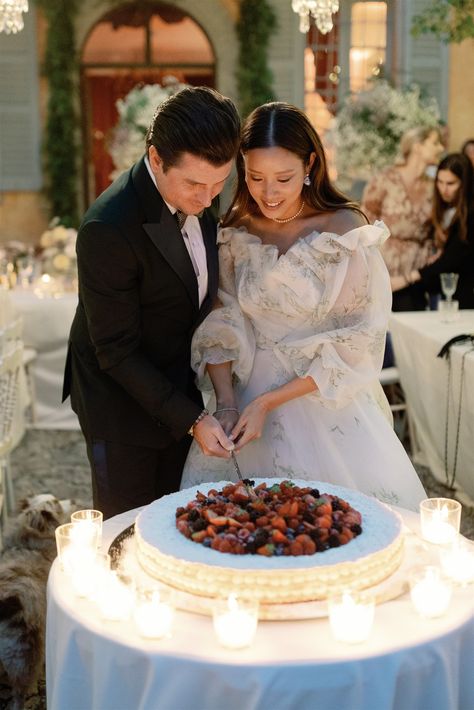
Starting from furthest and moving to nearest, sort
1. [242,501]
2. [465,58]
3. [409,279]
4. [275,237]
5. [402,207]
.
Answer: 1. [465,58]
2. [402,207]
3. [409,279]
4. [275,237]
5. [242,501]

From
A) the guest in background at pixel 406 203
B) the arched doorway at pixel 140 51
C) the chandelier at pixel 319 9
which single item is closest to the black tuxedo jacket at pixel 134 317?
the chandelier at pixel 319 9

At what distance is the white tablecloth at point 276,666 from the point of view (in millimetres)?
1663

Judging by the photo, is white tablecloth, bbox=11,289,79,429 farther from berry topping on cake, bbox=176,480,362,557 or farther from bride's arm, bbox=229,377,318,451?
berry topping on cake, bbox=176,480,362,557

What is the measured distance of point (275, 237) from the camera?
285 cm

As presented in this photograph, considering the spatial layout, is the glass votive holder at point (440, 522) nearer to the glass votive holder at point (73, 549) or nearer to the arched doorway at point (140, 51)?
the glass votive holder at point (73, 549)

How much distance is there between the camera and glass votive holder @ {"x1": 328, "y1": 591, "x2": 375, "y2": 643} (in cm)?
171

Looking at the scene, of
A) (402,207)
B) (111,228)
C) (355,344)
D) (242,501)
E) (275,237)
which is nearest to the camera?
(242,501)

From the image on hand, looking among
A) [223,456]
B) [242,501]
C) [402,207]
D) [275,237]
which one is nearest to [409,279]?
[402,207]

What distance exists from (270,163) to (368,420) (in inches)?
30.3

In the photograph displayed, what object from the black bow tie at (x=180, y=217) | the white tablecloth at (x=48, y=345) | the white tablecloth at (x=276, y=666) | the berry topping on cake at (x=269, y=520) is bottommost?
the white tablecloth at (x=48, y=345)

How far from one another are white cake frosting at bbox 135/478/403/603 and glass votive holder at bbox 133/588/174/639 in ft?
0.44

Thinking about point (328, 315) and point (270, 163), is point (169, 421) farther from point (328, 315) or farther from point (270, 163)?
point (270, 163)

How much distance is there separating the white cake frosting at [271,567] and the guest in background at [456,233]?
3618 millimetres

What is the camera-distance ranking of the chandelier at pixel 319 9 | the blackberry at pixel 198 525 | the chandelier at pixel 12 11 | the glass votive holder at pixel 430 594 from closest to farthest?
the glass votive holder at pixel 430 594 → the blackberry at pixel 198 525 → the chandelier at pixel 12 11 → the chandelier at pixel 319 9
